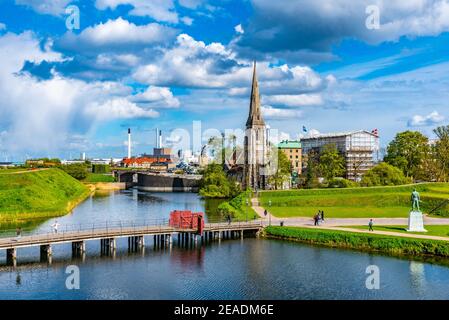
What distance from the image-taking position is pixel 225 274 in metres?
45.0

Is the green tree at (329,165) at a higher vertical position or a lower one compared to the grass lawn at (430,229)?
higher

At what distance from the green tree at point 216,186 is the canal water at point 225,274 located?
212 ft

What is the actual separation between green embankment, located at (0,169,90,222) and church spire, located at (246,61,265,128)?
49041 mm

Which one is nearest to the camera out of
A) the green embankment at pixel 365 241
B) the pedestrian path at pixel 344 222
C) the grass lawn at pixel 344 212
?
the green embankment at pixel 365 241

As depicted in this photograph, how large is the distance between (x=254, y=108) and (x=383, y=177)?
47.5m

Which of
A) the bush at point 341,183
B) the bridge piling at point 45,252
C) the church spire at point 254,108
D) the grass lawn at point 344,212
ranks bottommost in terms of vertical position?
the bridge piling at point 45,252

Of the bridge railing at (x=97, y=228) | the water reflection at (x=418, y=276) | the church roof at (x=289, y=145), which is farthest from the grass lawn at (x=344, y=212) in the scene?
the church roof at (x=289, y=145)

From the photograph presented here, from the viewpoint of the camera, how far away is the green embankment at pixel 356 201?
3059 inches

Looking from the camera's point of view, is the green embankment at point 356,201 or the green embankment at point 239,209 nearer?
the green embankment at point 239,209

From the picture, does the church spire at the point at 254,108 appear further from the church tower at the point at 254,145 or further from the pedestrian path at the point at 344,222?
the pedestrian path at the point at 344,222

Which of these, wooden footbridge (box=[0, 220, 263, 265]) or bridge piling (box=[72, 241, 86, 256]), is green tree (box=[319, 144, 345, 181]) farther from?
bridge piling (box=[72, 241, 86, 256])

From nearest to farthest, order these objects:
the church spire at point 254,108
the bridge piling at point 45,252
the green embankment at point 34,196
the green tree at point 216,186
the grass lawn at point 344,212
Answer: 1. the bridge piling at point 45,252
2. the grass lawn at point 344,212
3. the green embankment at point 34,196
4. the green tree at point 216,186
5. the church spire at point 254,108
